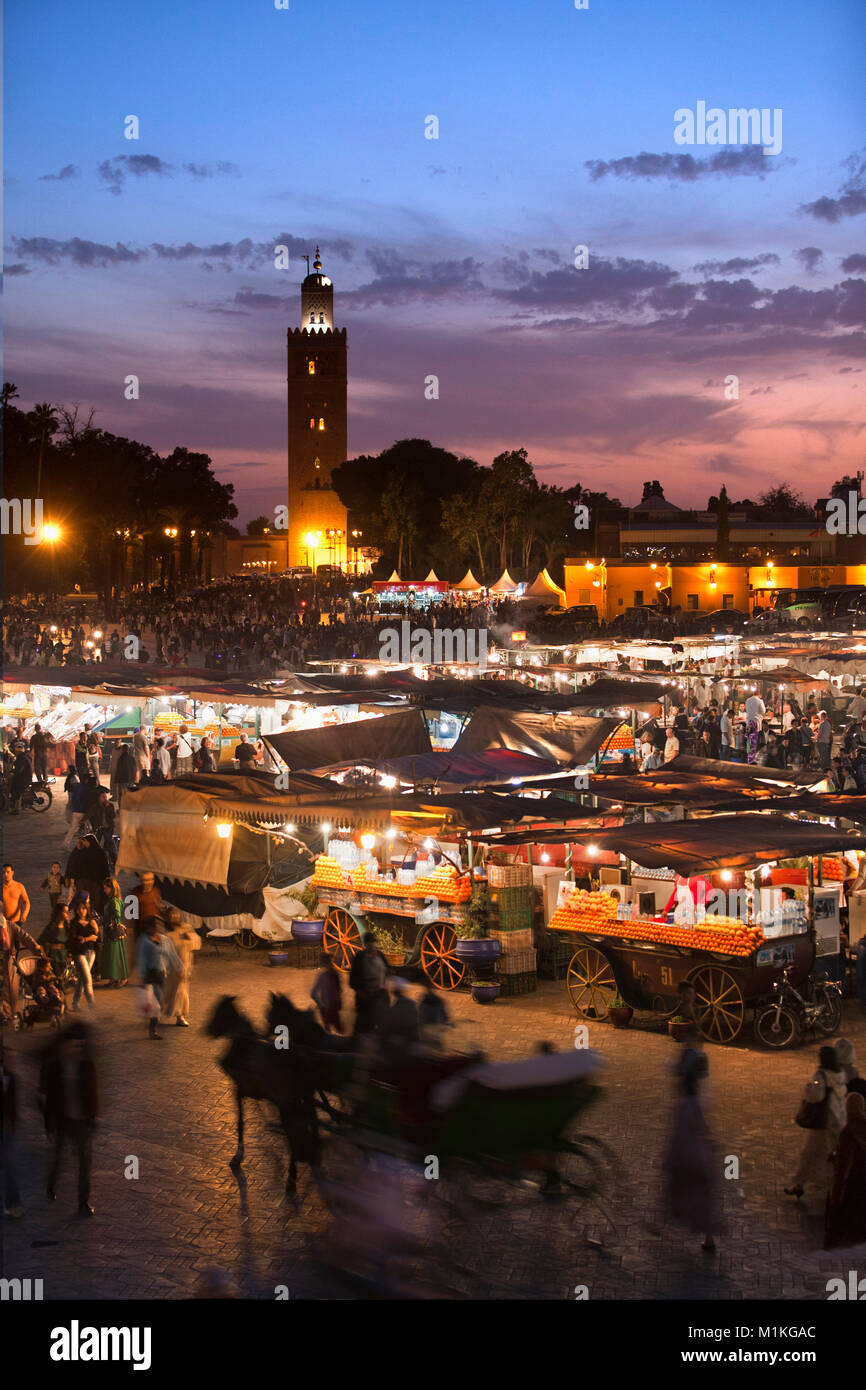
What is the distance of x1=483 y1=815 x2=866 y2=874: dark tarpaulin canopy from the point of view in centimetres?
998

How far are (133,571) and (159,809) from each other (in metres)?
98.9

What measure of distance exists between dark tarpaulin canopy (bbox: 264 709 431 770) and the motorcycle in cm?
679

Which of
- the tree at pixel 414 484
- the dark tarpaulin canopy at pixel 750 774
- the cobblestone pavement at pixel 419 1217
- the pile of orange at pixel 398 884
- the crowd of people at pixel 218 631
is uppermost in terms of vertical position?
the tree at pixel 414 484

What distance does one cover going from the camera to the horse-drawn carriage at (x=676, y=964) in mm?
9789

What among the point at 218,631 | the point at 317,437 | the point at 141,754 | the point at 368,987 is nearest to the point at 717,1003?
the point at 368,987

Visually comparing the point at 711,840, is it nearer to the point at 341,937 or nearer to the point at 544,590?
the point at 341,937

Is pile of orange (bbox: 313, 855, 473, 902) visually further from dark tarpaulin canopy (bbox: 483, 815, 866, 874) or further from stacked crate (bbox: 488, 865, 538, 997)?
dark tarpaulin canopy (bbox: 483, 815, 866, 874)

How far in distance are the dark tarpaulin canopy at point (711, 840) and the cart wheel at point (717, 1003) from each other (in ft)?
2.67

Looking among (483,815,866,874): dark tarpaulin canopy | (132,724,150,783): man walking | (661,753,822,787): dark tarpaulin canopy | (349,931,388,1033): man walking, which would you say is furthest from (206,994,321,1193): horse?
(132,724,150,783): man walking

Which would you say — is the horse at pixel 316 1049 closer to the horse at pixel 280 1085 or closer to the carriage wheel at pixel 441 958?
the horse at pixel 280 1085

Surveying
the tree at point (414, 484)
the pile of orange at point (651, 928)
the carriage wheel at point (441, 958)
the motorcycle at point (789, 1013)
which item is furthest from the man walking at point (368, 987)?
the tree at point (414, 484)

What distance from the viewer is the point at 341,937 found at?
1228 cm

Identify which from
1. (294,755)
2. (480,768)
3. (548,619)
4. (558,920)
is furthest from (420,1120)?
(548,619)

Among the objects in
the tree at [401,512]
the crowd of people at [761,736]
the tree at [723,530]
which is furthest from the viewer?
the tree at [401,512]
